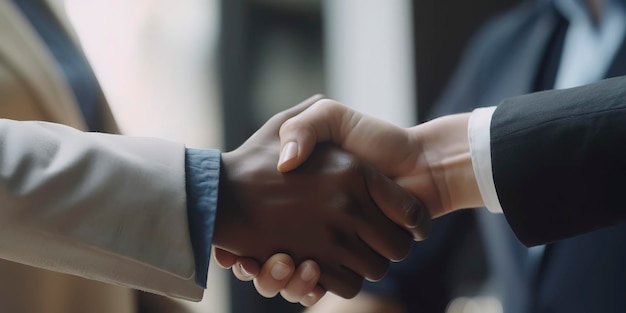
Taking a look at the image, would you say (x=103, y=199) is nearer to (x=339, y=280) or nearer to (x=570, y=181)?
(x=339, y=280)

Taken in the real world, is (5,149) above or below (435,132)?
above

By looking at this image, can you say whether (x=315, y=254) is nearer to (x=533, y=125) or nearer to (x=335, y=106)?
(x=335, y=106)

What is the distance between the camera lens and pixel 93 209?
2.44 ft

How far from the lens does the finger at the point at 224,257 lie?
927 millimetres

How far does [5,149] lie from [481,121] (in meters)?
0.51

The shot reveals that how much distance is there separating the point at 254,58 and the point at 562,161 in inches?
41.2

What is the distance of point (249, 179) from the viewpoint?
916mm

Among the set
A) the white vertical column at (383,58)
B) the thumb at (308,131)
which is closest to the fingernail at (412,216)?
the thumb at (308,131)

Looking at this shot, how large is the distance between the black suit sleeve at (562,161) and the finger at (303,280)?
0.73 feet

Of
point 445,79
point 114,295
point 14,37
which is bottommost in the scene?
point 445,79

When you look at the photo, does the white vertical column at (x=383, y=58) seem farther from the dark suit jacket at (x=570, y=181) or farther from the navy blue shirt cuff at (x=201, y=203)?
the navy blue shirt cuff at (x=201, y=203)

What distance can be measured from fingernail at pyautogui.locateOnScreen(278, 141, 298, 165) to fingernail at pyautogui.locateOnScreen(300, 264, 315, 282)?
123 millimetres

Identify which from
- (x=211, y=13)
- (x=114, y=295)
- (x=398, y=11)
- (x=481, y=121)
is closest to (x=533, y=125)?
(x=481, y=121)

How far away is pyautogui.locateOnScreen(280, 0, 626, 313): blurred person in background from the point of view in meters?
1.04
